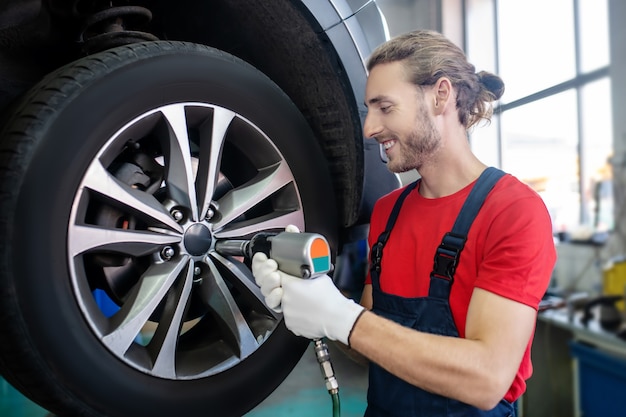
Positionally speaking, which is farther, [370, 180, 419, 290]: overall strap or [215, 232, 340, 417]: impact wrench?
[370, 180, 419, 290]: overall strap

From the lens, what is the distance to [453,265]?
80cm

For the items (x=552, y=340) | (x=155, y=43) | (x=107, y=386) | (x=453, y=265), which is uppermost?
(x=155, y=43)

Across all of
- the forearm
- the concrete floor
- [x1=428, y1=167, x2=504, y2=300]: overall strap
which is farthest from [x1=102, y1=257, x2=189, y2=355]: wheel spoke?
the concrete floor

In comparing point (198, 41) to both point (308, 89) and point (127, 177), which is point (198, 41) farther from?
point (127, 177)

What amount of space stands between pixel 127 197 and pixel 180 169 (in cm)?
10

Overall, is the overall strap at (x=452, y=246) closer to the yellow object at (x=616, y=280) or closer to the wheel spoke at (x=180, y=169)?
the wheel spoke at (x=180, y=169)

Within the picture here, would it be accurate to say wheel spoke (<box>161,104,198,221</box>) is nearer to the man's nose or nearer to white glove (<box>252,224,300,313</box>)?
white glove (<box>252,224,300,313</box>)

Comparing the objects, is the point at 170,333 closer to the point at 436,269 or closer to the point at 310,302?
the point at 310,302

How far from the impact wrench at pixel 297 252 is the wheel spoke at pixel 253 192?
5 cm

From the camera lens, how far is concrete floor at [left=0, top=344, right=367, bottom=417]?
2285 mm

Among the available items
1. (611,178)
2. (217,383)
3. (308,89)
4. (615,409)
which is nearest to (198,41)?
(308,89)

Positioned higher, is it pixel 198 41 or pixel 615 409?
pixel 198 41

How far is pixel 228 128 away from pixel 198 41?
14.3 inches

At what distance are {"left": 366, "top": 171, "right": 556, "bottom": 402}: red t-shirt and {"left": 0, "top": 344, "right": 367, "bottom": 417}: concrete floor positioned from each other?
1595mm
